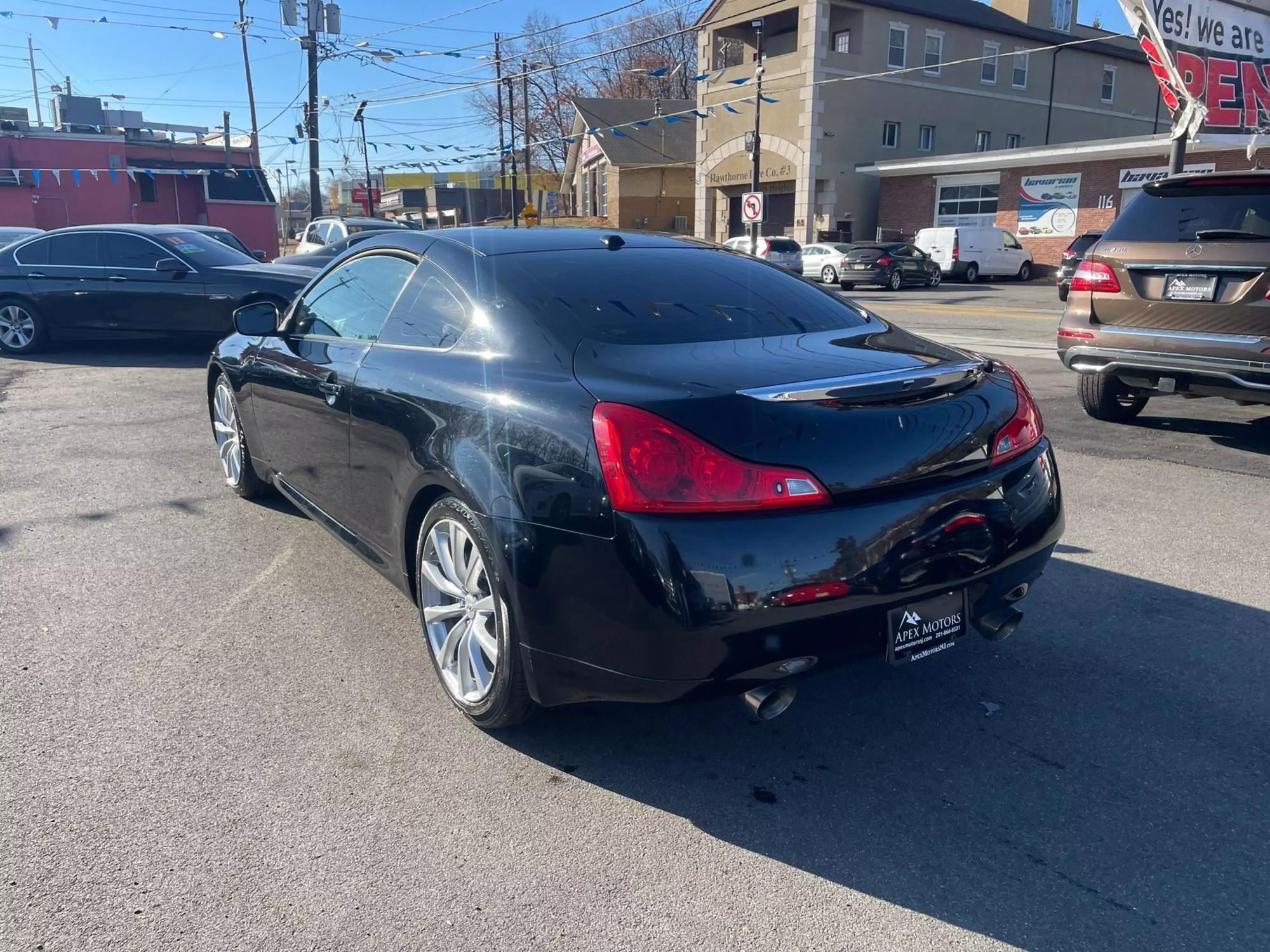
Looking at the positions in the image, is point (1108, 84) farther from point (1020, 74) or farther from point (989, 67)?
point (989, 67)

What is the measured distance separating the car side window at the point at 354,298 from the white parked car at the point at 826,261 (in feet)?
85.1

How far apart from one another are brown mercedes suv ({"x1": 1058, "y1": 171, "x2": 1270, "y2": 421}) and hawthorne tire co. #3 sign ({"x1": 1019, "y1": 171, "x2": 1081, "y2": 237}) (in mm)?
29243

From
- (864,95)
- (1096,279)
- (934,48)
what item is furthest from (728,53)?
(1096,279)

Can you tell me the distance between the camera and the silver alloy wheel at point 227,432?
5504 mm

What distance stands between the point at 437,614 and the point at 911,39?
41.4m

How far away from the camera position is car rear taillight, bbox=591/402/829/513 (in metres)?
2.47

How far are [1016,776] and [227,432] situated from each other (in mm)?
4631

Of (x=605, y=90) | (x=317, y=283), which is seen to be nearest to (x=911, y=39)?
(x=605, y=90)

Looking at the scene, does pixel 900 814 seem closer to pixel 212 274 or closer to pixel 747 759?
pixel 747 759

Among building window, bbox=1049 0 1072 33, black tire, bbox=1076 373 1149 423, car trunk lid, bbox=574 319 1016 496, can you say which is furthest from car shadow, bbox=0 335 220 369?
building window, bbox=1049 0 1072 33

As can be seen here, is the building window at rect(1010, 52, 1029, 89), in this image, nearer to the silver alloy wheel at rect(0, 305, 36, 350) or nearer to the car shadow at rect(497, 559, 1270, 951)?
the silver alloy wheel at rect(0, 305, 36, 350)

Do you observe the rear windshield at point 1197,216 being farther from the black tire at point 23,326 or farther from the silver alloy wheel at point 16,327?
the silver alloy wheel at point 16,327

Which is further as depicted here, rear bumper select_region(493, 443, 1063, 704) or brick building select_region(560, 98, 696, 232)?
brick building select_region(560, 98, 696, 232)

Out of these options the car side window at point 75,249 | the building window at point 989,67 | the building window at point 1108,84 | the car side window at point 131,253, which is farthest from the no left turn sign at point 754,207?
the building window at point 1108,84
